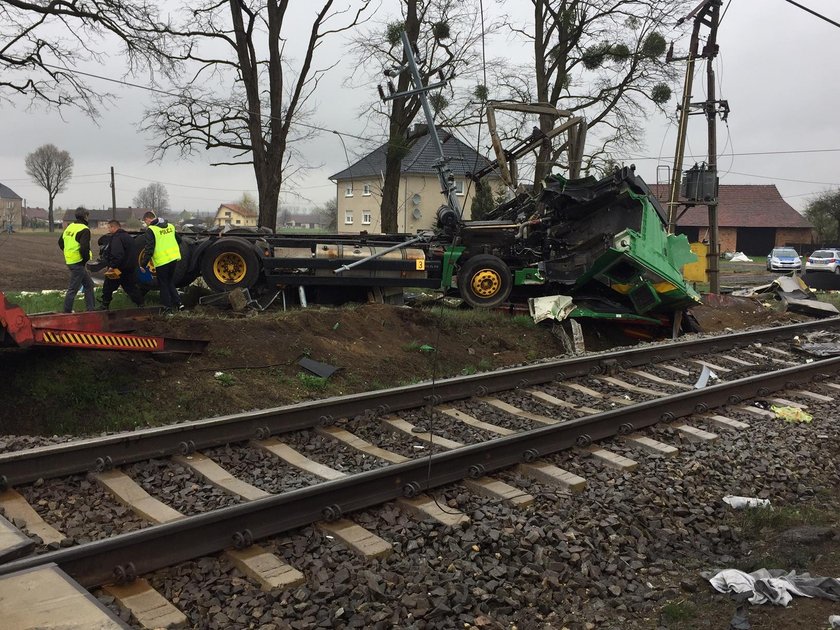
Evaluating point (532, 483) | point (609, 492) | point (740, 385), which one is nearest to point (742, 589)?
point (609, 492)

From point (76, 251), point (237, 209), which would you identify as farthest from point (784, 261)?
point (237, 209)

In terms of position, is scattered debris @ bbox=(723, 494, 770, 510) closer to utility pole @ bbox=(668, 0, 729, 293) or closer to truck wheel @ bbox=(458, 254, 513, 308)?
truck wheel @ bbox=(458, 254, 513, 308)

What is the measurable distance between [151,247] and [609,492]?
792cm

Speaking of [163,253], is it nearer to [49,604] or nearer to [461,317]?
[461,317]

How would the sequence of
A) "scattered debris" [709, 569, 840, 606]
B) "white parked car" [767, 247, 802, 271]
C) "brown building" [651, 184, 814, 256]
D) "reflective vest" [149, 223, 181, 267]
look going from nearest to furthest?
1. "scattered debris" [709, 569, 840, 606]
2. "reflective vest" [149, 223, 181, 267]
3. "white parked car" [767, 247, 802, 271]
4. "brown building" [651, 184, 814, 256]

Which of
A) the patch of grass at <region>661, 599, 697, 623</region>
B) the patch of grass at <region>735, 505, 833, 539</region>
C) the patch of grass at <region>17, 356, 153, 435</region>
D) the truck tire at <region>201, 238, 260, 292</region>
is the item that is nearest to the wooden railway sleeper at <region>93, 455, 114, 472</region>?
the patch of grass at <region>17, 356, 153, 435</region>

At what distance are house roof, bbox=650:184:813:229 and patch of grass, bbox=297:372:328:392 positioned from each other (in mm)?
52375

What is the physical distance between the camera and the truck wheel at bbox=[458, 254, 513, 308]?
13.0 meters

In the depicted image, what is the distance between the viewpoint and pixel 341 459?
567cm

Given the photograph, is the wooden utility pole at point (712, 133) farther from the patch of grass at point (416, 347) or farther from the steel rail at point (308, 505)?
the steel rail at point (308, 505)

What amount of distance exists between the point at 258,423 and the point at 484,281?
759 centimetres

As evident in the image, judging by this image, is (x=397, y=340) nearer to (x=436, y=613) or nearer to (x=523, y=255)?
(x=523, y=255)

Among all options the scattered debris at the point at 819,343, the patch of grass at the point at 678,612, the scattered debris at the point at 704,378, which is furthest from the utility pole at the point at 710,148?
the patch of grass at the point at 678,612

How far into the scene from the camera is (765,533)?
15.4ft
